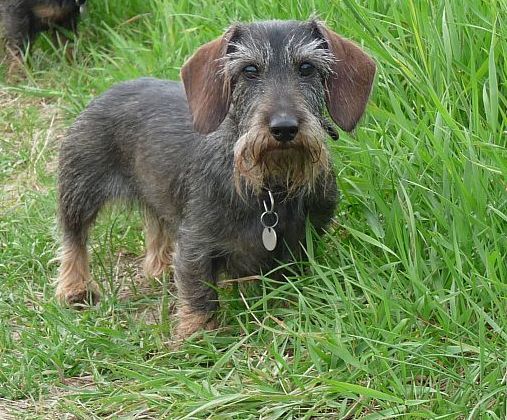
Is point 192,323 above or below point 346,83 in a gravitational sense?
below

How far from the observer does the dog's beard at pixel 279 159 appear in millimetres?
3941

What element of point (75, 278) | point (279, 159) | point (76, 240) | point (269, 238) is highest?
point (279, 159)

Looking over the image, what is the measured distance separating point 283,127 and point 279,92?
0.18m

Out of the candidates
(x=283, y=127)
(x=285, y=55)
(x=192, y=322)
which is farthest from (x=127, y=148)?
(x=283, y=127)

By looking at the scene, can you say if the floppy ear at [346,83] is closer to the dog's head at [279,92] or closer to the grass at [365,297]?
the dog's head at [279,92]

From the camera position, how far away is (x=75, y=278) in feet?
17.1

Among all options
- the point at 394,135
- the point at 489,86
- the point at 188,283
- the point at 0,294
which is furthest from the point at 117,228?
the point at 489,86

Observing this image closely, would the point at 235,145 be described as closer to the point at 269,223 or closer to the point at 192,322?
the point at 269,223

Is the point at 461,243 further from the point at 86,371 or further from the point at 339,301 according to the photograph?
the point at 86,371

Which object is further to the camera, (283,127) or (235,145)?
(235,145)

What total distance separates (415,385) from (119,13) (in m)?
4.88

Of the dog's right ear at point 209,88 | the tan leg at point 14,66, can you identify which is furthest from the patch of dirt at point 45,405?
the tan leg at point 14,66

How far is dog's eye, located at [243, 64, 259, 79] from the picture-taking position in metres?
4.12

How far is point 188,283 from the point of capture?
14.9 feet
